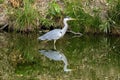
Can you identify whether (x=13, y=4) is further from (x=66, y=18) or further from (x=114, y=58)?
A: (x=114, y=58)

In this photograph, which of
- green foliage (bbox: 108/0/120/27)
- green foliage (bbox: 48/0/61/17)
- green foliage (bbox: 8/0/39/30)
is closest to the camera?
green foliage (bbox: 108/0/120/27)

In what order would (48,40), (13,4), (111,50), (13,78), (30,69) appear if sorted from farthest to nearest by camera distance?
1. (13,4)
2. (48,40)
3. (111,50)
4. (30,69)
5. (13,78)

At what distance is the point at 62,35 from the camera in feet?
44.6

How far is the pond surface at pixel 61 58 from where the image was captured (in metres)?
9.59

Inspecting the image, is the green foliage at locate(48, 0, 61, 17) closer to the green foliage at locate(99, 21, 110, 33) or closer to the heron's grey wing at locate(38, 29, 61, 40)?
the green foliage at locate(99, 21, 110, 33)

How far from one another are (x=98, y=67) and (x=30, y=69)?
5.12 feet

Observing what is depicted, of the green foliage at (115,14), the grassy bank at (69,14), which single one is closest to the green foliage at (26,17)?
the grassy bank at (69,14)

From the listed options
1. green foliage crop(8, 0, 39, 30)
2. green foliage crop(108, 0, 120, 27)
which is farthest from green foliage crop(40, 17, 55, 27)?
green foliage crop(108, 0, 120, 27)

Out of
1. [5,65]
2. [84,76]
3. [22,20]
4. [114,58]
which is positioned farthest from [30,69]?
[22,20]

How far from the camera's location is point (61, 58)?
11297 mm

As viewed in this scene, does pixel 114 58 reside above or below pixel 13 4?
below

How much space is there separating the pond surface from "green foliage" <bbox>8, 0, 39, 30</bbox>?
1.05 feet

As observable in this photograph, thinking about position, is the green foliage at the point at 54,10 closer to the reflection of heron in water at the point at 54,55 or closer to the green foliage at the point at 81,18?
the green foliage at the point at 81,18

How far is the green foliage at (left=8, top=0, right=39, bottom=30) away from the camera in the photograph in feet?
47.3
